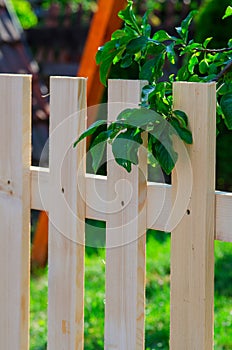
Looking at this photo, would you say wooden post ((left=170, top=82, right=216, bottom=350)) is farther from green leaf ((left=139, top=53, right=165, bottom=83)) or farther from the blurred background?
the blurred background

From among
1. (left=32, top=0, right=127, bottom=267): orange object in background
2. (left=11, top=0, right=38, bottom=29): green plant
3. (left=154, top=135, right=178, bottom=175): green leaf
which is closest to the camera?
(left=154, top=135, right=178, bottom=175): green leaf

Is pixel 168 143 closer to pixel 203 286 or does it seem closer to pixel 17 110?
pixel 203 286

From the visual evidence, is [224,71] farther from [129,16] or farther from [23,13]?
[23,13]

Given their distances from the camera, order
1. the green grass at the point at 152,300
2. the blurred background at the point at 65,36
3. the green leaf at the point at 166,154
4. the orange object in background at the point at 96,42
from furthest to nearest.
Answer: the blurred background at the point at 65,36, the orange object in background at the point at 96,42, the green grass at the point at 152,300, the green leaf at the point at 166,154

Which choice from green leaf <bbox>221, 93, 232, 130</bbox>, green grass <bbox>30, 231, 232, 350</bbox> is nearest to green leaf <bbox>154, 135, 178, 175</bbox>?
green leaf <bbox>221, 93, 232, 130</bbox>

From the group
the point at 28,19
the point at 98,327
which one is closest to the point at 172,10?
the point at 28,19

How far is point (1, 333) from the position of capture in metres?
2.03

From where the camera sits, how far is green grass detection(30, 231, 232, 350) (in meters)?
3.05

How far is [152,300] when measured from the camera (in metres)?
3.62

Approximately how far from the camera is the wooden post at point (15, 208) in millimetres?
1931

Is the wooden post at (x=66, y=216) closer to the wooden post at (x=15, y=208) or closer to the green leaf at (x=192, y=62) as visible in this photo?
the wooden post at (x=15, y=208)

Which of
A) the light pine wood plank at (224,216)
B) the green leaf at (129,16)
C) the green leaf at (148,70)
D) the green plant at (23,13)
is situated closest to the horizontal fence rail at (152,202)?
the light pine wood plank at (224,216)

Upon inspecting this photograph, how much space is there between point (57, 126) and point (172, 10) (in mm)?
6389

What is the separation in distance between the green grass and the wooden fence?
1066 millimetres
